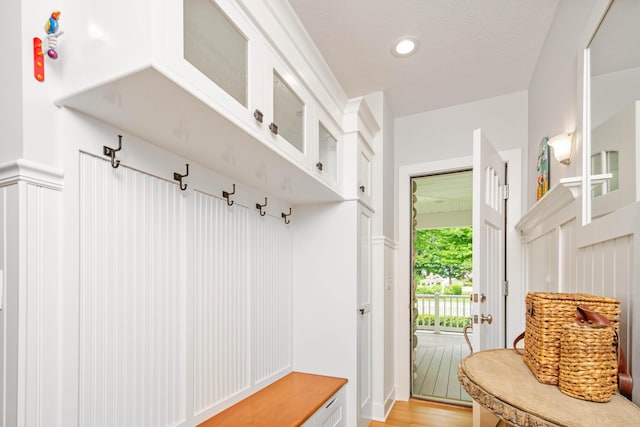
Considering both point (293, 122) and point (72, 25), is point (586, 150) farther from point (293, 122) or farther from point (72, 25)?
point (72, 25)

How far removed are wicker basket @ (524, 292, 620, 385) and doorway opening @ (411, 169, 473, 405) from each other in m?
2.19

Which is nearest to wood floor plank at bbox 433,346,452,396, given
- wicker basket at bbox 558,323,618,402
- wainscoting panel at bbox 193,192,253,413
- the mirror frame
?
wainscoting panel at bbox 193,192,253,413

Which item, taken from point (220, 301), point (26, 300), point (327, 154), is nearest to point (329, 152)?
point (327, 154)

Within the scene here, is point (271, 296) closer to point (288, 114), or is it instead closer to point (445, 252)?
point (288, 114)

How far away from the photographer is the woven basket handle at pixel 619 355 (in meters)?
0.76

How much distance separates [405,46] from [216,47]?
1427 mm

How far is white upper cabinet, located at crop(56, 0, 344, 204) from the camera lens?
88cm

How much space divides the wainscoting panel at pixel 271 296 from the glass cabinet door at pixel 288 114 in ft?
1.97

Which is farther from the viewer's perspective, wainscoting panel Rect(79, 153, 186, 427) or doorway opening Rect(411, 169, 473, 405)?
doorway opening Rect(411, 169, 473, 405)

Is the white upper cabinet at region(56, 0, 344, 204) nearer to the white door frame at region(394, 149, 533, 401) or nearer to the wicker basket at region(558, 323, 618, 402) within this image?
the wicker basket at region(558, 323, 618, 402)

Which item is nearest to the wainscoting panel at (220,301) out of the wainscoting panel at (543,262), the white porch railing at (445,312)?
the wainscoting panel at (543,262)

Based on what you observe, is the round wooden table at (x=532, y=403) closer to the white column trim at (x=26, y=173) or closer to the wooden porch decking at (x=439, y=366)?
the white column trim at (x=26, y=173)

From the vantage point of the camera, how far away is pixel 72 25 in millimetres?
985

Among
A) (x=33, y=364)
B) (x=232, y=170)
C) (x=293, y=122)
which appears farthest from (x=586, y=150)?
(x=33, y=364)
